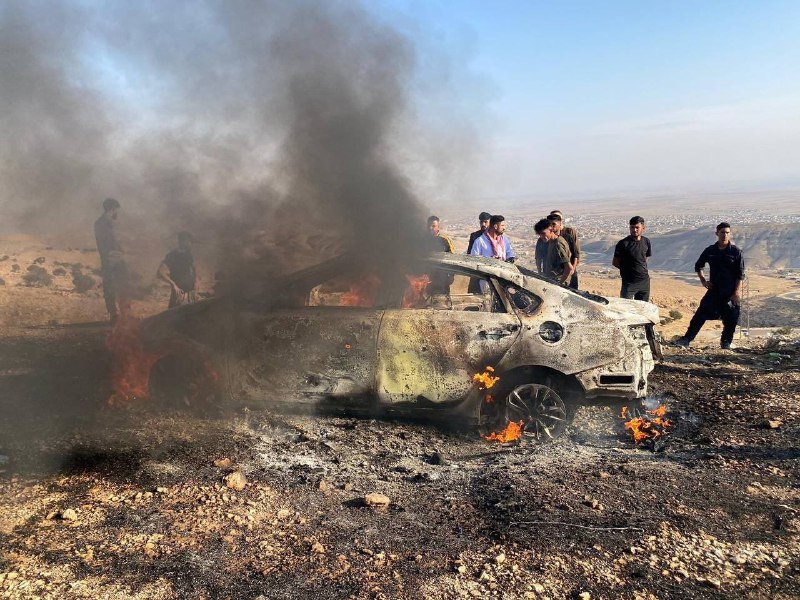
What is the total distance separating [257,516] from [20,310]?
10.6m

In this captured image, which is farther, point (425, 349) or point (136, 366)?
point (136, 366)

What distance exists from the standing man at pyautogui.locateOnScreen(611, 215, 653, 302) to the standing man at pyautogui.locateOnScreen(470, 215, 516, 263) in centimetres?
173

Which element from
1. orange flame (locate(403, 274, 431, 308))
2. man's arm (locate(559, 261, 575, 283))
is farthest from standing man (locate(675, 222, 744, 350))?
orange flame (locate(403, 274, 431, 308))

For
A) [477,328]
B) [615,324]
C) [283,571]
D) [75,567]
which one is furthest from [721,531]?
[75,567]

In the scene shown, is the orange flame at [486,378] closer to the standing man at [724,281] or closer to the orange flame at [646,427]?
the orange flame at [646,427]

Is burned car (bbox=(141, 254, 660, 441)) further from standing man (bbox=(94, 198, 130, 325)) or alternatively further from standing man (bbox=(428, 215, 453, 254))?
standing man (bbox=(94, 198, 130, 325))

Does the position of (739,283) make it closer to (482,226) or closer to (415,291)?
(482,226)

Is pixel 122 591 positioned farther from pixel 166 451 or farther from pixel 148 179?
pixel 148 179

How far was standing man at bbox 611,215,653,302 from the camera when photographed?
8250mm

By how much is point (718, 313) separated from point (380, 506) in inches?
261

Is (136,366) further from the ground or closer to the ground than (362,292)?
closer to the ground

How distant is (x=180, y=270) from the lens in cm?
790

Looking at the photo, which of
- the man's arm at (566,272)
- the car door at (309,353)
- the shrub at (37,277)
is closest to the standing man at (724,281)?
the man's arm at (566,272)

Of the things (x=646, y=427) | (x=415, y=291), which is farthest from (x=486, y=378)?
(x=646, y=427)
